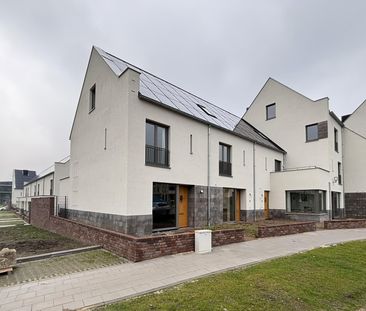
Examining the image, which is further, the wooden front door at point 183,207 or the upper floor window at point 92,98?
the upper floor window at point 92,98

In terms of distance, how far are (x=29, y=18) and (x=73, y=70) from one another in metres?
7.45

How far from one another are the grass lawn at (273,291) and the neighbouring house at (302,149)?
11696 millimetres

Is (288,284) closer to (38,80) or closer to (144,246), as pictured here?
(144,246)

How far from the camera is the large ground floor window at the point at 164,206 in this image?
1116 cm

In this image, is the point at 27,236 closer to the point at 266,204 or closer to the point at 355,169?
the point at 266,204

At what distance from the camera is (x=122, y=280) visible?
18.7 ft

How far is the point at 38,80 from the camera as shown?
1526 cm

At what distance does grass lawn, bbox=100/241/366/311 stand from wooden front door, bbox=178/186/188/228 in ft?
19.1

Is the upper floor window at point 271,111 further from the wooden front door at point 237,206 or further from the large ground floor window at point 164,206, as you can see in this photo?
the large ground floor window at point 164,206

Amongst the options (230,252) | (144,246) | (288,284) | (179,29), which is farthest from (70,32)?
(288,284)

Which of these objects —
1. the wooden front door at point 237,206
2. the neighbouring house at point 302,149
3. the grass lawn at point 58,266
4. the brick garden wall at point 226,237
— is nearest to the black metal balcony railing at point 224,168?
the wooden front door at point 237,206

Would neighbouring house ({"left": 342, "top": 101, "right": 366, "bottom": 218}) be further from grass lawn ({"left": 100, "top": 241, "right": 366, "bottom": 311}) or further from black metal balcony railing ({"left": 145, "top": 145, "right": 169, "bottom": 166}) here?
black metal balcony railing ({"left": 145, "top": 145, "right": 169, "bottom": 166})

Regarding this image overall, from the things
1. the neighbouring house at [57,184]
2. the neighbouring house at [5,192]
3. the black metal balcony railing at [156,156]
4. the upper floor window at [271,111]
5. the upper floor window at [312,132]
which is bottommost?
the neighbouring house at [5,192]

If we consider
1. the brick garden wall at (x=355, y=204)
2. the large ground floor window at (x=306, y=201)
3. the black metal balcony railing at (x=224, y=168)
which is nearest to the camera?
the black metal balcony railing at (x=224, y=168)
